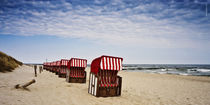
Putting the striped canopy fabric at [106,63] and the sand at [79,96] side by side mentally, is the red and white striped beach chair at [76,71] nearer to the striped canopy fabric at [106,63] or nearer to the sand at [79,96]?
the sand at [79,96]

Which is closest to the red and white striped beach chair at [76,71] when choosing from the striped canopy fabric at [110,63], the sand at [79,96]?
the sand at [79,96]

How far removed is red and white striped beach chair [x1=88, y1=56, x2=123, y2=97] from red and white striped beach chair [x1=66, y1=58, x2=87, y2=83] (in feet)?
15.4

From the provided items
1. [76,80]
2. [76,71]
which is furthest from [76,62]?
[76,80]

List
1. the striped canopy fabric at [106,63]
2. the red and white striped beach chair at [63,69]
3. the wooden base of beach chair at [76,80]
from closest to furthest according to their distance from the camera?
the striped canopy fabric at [106,63] → the wooden base of beach chair at [76,80] → the red and white striped beach chair at [63,69]

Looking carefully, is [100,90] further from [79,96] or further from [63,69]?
[63,69]

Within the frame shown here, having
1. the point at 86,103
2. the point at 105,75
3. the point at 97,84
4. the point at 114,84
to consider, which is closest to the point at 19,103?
the point at 86,103

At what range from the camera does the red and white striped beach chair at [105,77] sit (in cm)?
738

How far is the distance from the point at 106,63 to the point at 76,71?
618 cm

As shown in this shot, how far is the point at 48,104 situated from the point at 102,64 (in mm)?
3212

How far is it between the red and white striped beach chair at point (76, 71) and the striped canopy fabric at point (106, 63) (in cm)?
493

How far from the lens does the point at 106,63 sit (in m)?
7.46

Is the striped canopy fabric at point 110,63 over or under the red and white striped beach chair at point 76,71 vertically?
over

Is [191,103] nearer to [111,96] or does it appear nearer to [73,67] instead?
[111,96]

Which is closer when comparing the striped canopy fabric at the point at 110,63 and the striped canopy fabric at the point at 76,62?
the striped canopy fabric at the point at 110,63
